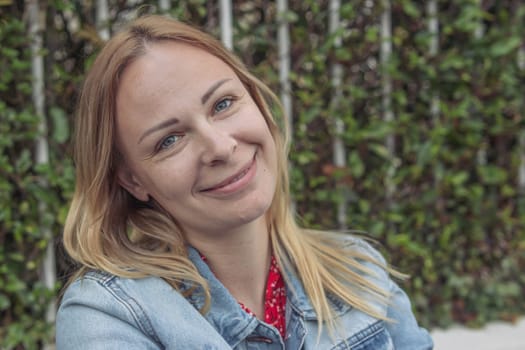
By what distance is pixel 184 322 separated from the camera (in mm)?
1396

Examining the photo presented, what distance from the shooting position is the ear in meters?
1.52

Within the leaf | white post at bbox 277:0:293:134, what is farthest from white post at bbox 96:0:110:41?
the leaf

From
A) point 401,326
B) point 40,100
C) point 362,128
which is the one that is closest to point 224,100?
point 401,326

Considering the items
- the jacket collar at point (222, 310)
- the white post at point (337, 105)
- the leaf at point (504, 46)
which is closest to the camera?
the jacket collar at point (222, 310)

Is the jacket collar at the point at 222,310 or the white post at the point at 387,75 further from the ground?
the white post at the point at 387,75

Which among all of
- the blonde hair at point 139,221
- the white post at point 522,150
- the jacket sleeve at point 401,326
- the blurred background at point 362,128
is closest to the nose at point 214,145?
the blonde hair at point 139,221

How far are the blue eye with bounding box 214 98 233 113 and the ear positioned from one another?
277 millimetres

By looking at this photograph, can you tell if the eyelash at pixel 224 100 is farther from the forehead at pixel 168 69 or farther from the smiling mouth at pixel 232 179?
the smiling mouth at pixel 232 179

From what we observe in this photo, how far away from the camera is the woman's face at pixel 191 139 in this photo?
138cm

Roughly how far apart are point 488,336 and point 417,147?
94 cm

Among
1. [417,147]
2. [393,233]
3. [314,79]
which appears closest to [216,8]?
[314,79]

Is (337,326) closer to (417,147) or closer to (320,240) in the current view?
(320,240)

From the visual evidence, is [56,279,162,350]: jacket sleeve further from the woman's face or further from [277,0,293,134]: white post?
[277,0,293,134]: white post

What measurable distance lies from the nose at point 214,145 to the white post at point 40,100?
98 cm
